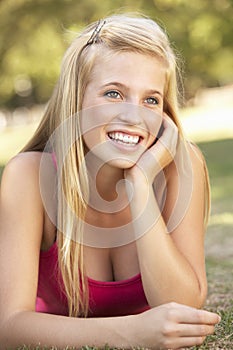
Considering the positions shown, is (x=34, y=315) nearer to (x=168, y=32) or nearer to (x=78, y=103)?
(x=78, y=103)

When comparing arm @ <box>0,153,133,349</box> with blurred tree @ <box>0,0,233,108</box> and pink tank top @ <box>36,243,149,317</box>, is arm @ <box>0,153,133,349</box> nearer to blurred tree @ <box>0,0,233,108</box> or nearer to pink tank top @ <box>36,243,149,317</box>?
pink tank top @ <box>36,243,149,317</box>

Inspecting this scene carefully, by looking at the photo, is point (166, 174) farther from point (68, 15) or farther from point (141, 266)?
point (68, 15)

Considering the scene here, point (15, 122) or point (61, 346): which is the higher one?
point (15, 122)

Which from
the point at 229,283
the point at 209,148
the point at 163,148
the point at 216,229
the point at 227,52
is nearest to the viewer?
the point at 163,148

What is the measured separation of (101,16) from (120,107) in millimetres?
13685

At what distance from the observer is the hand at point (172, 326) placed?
274 centimetres

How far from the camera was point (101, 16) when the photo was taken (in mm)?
16469

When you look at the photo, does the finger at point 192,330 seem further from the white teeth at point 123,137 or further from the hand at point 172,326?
the white teeth at point 123,137

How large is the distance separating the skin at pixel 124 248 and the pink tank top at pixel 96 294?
62 mm

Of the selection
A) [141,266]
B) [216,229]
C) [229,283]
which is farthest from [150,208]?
[216,229]

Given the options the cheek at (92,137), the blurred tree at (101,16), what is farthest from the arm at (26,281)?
the blurred tree at (101,16)

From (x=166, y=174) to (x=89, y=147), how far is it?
444 mm

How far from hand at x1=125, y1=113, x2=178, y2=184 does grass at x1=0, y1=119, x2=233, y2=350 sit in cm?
71

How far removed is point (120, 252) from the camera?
136 inches
